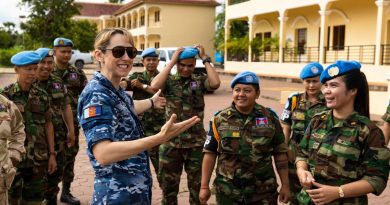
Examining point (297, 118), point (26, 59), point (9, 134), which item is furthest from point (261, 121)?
point (26, 59)

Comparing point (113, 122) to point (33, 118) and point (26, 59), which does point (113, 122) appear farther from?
point (33, 118)

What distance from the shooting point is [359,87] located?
262 cm

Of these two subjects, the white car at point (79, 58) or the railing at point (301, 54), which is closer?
the railing at point (301, 54)

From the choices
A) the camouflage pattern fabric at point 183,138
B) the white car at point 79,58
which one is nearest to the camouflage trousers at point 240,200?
the camouflage pattern fabric at point 183,138

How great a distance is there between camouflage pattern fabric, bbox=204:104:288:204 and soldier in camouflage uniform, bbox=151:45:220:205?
1045 mm

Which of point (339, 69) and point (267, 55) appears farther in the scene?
point (267, 55)

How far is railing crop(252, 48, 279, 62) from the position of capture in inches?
958

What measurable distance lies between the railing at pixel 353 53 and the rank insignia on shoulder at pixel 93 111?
17642 mm

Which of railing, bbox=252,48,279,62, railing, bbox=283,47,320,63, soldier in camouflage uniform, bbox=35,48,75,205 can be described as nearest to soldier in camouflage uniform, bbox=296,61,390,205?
soldier in camouflage uniform, bbox=35,48,75,205

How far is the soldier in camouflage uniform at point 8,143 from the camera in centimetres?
288

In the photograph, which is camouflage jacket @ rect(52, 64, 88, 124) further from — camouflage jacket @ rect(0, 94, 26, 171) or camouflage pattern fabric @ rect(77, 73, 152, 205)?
camouflage pattern fabric @ rect(77, 73, 152, 205)

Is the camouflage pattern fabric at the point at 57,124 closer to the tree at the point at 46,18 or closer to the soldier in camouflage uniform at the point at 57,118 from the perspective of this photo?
the soldier in camouflage uniform at the point at 57,118

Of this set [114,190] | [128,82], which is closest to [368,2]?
[128,82]

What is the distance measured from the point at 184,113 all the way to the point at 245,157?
1.39 metres
